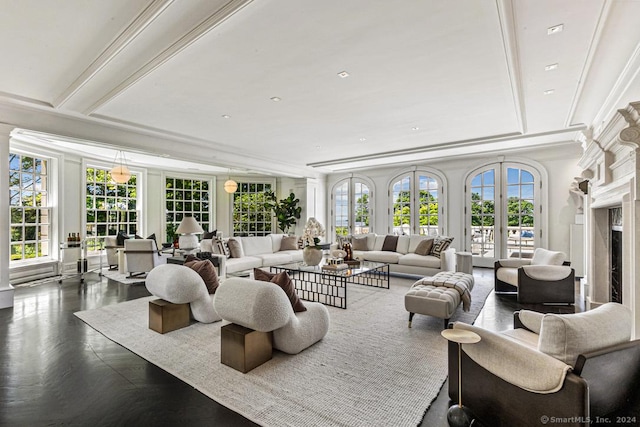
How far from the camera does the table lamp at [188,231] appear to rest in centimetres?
617

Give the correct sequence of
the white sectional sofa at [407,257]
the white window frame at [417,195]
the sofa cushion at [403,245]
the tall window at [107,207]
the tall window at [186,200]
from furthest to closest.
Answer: the tall window at [186,200] → the white window frame at [417,195] → the tall window at [107,207] → the sofa cushion at [403,245] → the white sectional sofa at [407,257]

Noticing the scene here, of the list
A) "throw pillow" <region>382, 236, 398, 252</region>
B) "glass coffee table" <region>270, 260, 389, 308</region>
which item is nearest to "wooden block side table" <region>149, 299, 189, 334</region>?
"glass coffee table" <region>270, 260, 389, 308</region>

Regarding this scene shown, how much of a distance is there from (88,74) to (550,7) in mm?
4209

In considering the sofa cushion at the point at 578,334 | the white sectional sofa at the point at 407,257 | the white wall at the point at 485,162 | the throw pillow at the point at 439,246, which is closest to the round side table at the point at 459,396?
the sofa cushion at the point at 578,334

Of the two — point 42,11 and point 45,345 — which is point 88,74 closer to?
point 42,11

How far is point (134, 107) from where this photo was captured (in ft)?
14.1

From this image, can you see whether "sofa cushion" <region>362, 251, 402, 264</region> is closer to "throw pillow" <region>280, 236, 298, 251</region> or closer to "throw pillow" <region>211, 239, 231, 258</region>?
"throw pillow" <region>280, 236, 298, 251</region>

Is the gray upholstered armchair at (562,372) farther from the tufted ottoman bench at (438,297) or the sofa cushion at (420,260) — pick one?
the sofa cushion at (420,260)

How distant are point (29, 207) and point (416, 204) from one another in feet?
29.1

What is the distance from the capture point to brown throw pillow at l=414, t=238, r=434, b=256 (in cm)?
641

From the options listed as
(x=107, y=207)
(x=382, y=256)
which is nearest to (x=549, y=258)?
(x=382, y=256)

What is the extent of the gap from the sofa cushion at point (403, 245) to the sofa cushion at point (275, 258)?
2.47m

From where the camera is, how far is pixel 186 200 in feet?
32.3

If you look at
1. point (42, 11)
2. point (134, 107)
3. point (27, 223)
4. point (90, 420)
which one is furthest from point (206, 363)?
point (27, 223)
